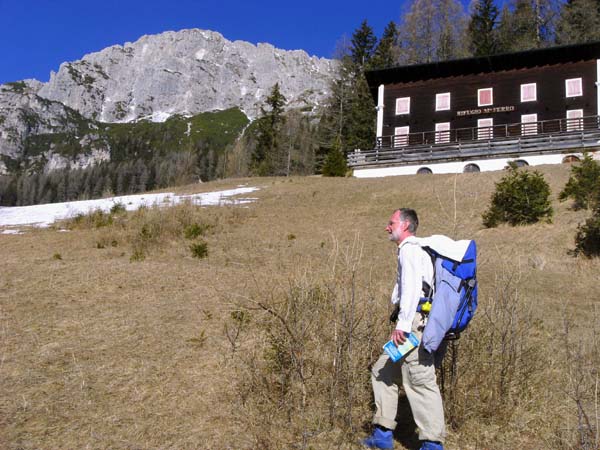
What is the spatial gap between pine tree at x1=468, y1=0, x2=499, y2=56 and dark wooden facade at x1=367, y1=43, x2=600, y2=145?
15742 millimetres

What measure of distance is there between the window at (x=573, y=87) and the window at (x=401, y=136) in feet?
34.1

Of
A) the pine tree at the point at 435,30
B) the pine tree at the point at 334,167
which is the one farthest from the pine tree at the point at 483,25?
the pine tree at the point at 334,167

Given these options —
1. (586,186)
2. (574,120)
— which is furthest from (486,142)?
(586,186)

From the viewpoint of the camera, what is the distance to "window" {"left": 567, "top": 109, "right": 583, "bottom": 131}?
28.9 meters

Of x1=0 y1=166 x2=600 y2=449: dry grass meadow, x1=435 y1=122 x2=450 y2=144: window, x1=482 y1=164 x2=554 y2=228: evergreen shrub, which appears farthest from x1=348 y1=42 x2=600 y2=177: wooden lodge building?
x1=0 y1=166 x2=600 y2=449: dry grass meadow

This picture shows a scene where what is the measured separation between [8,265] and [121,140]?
18748 cm

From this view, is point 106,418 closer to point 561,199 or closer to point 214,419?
point 214,419

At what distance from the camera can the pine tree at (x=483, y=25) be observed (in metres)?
46.2

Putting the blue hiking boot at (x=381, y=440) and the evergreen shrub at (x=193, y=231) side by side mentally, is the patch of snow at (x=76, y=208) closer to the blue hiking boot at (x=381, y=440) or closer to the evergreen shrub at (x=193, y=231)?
the evergreen shrub at (x=193, y=231)

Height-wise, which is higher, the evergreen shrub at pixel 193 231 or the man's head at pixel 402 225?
the evergreen shrub at pixel 193 231

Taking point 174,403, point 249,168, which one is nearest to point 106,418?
point 174,403

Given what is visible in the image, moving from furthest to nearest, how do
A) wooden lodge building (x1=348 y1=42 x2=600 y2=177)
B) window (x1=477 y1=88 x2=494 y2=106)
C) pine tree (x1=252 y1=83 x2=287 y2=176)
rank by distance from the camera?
pine tree (x1=252 y1=83 x2=287 y2=176)
window (x1=477 y1=88 x2=494 y2=106)
wooden lodge building (x1=348 y1=42 x2=600 y2=177)

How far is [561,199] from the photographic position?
15.2 m

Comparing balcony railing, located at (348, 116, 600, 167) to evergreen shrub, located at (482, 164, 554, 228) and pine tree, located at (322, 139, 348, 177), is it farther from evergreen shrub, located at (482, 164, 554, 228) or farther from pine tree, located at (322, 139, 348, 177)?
evergreen shrub, located at (482, 164, 554, 228)
